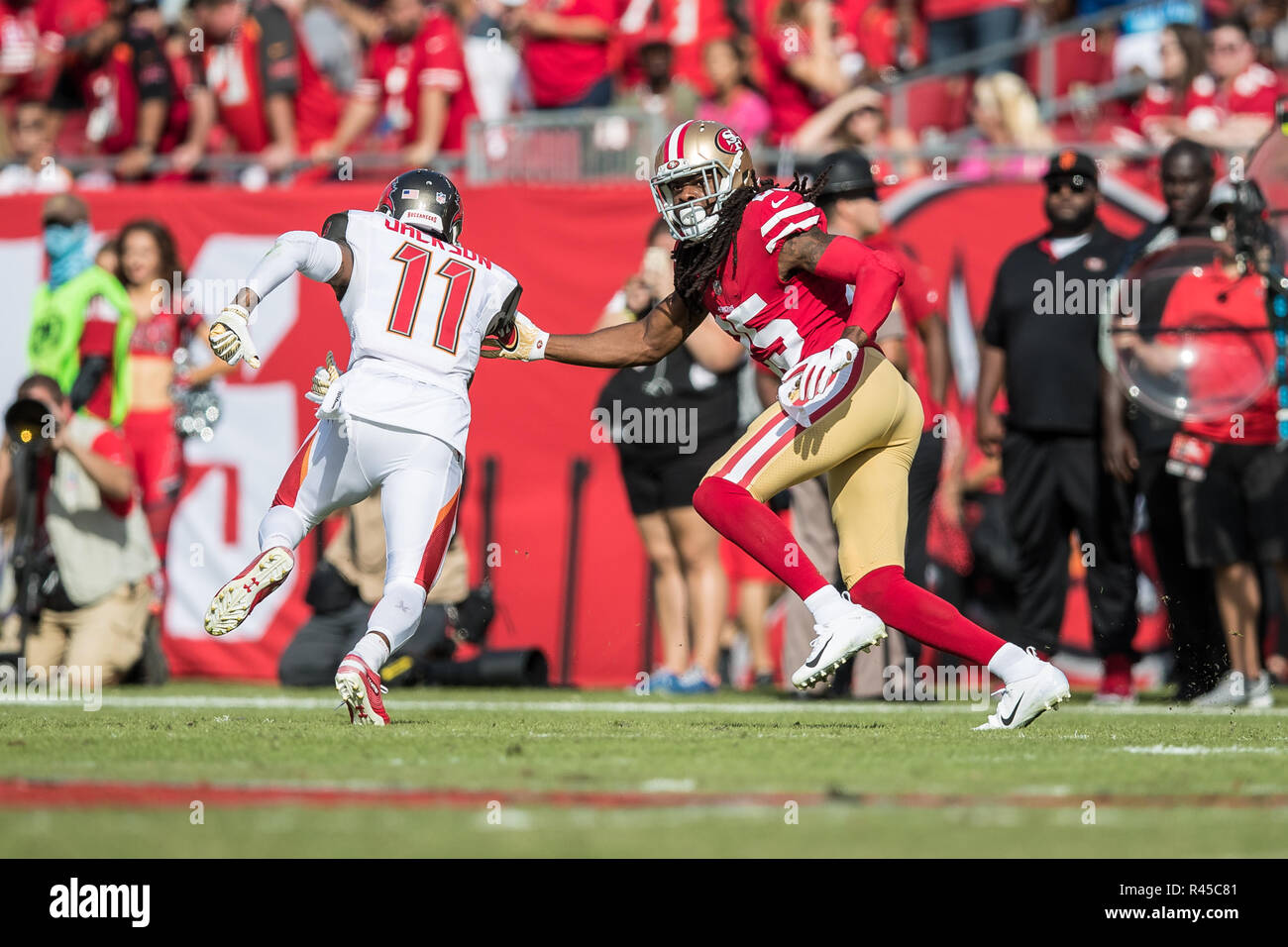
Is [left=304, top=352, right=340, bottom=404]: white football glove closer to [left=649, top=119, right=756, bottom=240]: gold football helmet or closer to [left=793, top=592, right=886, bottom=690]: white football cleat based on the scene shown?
[left=649, top=119, right=756, bottom=240]: gold football helmet

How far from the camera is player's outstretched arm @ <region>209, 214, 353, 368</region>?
617cm

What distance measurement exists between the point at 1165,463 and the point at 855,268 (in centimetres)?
329

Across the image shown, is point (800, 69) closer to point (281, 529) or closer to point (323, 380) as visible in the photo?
point (323, 380)

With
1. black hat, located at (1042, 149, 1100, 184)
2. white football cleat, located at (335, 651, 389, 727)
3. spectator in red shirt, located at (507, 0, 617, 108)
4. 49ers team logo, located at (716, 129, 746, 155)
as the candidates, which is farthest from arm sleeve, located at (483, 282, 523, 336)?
spectator in red shirt, located at (507, 0, 617, 108)

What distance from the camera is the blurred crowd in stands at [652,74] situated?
38.7 feet

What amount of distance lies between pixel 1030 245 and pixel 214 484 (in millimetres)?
5011

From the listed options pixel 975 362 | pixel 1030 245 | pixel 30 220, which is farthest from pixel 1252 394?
pixel 30 220

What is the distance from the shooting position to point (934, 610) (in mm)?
6336

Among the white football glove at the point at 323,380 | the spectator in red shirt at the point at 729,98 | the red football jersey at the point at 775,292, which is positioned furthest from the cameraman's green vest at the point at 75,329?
the red football jersey at the point at 775,292

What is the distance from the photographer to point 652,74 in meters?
12.3

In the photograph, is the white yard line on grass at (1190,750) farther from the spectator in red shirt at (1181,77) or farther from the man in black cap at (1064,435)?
the spectator in red shirt at (1181,77)

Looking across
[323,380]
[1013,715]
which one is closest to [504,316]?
[323,380]
